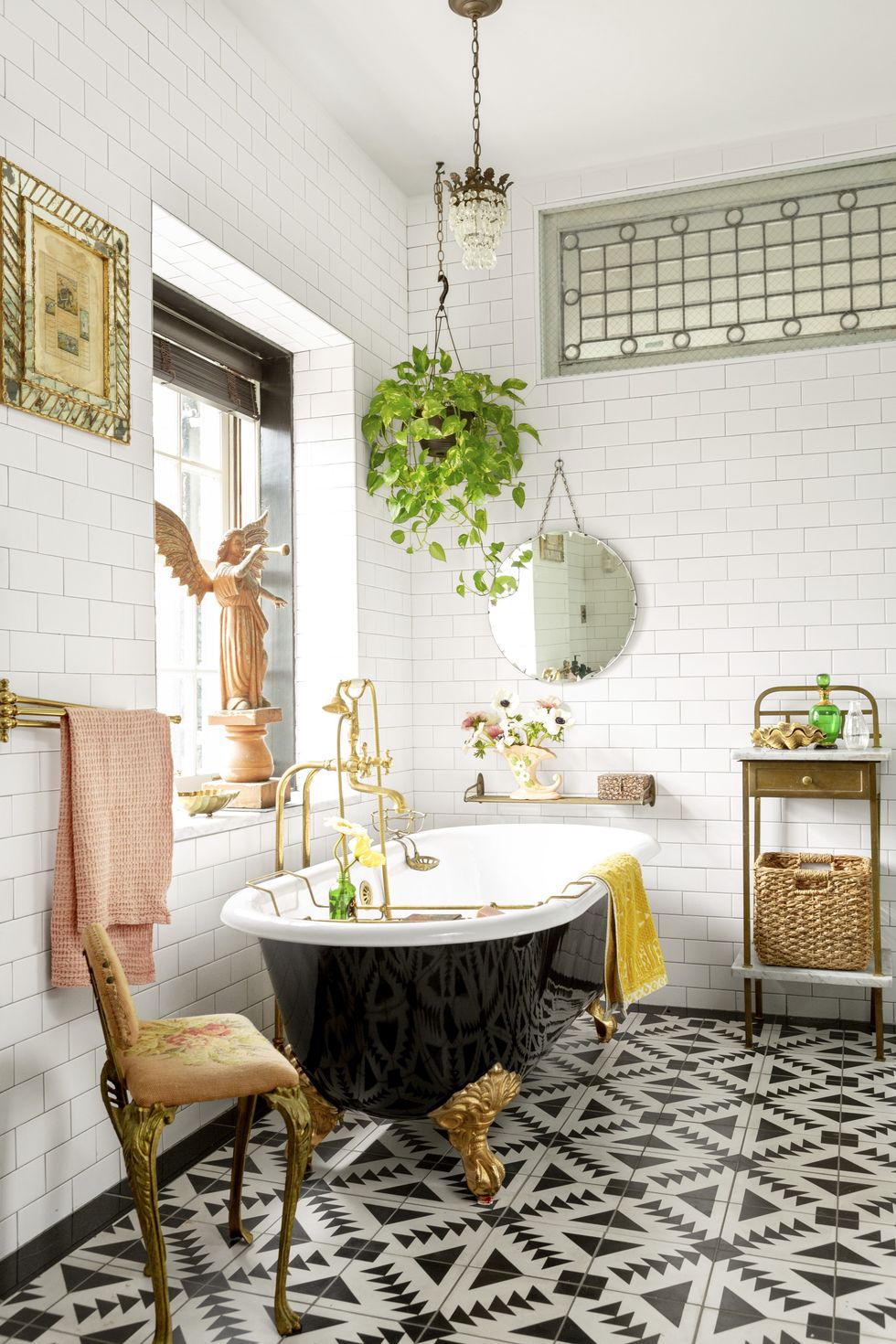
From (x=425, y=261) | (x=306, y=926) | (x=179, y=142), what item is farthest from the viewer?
(x=425, y=261)

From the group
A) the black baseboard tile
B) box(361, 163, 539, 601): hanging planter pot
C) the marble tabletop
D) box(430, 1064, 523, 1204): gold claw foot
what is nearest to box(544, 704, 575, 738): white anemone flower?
box(361, 163, 539, 601): hanging planter pot

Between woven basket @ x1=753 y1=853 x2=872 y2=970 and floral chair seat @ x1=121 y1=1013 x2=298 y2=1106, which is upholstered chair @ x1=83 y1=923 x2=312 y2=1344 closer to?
floral chair seat @ x1=121 y1=1013 x2=298 y2=1106

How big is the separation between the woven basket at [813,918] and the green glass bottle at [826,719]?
1.58 ft

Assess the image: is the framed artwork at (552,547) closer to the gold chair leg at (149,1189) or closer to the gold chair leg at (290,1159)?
the gold chair leg at (290,1159)

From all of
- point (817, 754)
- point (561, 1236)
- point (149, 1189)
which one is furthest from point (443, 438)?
point (149, 1189)

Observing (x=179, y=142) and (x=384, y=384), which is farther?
(x=384, y=384)

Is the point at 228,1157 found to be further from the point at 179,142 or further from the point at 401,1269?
the point at 179,142

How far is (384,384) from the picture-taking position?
14.0 feet

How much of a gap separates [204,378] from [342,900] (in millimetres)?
1951

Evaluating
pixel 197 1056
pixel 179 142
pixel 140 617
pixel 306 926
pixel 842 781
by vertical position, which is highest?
pixel 179 142

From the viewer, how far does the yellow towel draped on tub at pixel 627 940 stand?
10.9 feet

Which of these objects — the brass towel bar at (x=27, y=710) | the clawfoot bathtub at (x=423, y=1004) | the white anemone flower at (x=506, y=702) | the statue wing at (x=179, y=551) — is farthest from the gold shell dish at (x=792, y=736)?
the brass towel bar at (x=27, y=710)

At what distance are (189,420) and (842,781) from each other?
2.67 metres

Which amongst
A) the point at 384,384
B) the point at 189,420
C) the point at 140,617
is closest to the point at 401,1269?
the point at 140,617
